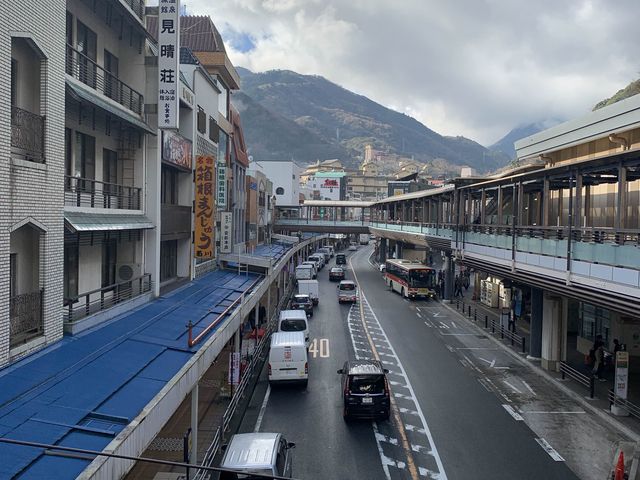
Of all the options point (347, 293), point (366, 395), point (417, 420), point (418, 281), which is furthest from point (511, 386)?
point (418, 281)

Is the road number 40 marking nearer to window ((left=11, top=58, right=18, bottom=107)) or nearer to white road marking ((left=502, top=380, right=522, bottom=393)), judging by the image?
white road marking ((left=502, top=380, right=522, bottom=393))

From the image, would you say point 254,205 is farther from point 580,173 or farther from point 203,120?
point 580,173

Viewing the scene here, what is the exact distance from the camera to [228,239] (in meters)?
28.9

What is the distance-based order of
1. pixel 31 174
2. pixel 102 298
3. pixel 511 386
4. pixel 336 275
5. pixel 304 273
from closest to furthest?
1. pixel 31 174
2. pixel 102 298
3. pixel 511 386
4. pixel 304 273
5. pixel 336 275

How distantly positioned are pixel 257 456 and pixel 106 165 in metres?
11.8

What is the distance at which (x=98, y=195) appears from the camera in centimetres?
1684

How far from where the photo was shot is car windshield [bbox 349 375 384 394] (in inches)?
671

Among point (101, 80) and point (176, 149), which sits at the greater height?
point (101, 80)

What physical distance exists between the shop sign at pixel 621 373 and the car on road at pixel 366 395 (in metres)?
A: 7.88

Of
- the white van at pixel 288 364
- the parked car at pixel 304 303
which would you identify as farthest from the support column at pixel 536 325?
the parked car at pixel 304 303

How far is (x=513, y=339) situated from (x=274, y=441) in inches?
826

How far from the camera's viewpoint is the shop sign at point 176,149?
66.8 ft

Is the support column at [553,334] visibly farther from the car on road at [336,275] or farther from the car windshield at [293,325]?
the car on road at [336,275]

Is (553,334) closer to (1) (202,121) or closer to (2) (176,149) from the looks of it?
(2) (176,149)
